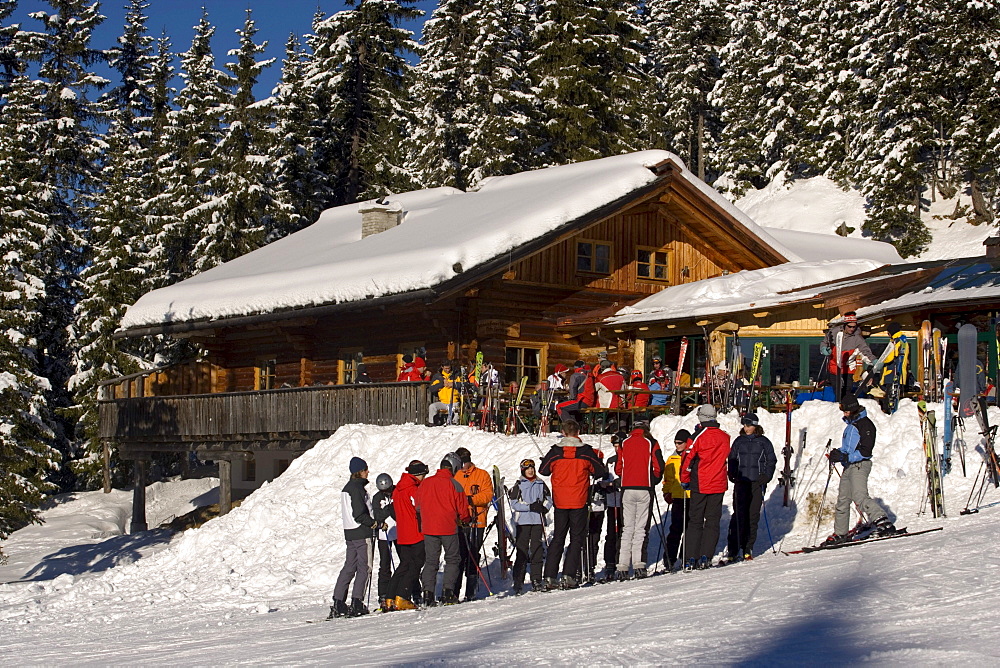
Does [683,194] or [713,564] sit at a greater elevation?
[683,194]

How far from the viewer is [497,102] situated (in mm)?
42906

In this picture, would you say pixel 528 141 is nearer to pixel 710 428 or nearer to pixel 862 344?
pixel 862 344

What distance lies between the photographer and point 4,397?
80.6 ft

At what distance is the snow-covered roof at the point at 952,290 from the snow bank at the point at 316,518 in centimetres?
273

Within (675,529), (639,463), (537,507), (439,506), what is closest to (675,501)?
(675,529)

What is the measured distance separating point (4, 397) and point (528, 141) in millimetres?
23452

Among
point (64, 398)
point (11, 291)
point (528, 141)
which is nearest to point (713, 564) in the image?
point (11, 291)

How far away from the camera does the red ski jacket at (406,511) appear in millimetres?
13414

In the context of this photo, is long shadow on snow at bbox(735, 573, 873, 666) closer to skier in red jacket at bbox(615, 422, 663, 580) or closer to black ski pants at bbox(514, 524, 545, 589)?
skier in red jacket at bbox(615, 422, 663, 580)

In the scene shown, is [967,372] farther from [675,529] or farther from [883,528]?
[675,529]

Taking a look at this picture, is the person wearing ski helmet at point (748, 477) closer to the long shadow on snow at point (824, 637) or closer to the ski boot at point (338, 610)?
the long shadow on snow at point (824, 637)

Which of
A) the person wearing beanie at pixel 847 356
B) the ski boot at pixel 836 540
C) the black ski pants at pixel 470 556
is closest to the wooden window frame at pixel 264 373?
the person wearing beanie at pixel 847 356

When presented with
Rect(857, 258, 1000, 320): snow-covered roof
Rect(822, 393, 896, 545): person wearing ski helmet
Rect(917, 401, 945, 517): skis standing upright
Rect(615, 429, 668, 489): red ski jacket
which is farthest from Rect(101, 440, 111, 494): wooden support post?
Rect(822, 393, 896, 545): person wearing ski helmet

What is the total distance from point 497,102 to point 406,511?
31.2 m
